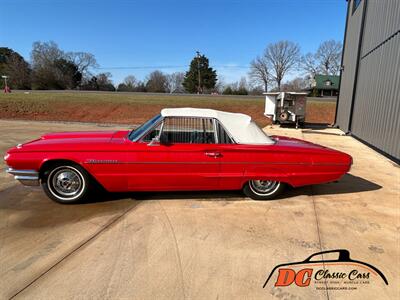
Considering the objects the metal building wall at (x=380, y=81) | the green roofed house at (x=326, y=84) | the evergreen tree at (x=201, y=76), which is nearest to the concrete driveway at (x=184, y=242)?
the metal building wall at (x=380, y=81)

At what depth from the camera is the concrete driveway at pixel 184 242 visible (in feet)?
7.30

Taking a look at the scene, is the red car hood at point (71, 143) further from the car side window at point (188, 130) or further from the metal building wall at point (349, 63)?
the metal building wall at point (349, 63)

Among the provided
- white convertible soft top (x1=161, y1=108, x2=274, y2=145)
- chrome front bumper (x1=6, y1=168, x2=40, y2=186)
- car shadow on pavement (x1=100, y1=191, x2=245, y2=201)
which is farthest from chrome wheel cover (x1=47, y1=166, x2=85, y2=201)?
white convertible soft top (x1=161, y1=108, x2=274, y2=145)

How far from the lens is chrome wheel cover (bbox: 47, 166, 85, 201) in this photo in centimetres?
372

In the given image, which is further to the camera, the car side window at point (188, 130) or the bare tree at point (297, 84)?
the bare tree at point (297, 84)

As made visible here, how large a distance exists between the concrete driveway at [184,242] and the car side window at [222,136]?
0.95 metres

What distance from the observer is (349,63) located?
13594mm

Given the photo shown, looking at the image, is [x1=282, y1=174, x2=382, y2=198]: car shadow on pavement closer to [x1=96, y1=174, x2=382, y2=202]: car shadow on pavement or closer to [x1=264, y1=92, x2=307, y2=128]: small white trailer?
[x1=96, y1=174, x2=382, y2=202]: car shadow on pavement

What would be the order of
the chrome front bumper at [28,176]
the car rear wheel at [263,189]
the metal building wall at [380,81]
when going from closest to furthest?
the chrome front bumper at [28,176], the car rear wheel at [263,189], the metal building wall at [380,81]

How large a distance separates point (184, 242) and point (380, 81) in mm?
8809

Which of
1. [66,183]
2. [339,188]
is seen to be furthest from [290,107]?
[66,183]

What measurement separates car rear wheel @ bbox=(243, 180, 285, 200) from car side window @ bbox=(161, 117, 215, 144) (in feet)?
3.16

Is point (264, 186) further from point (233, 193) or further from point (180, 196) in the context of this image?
point (180, 196)

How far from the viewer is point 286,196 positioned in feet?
14.2
